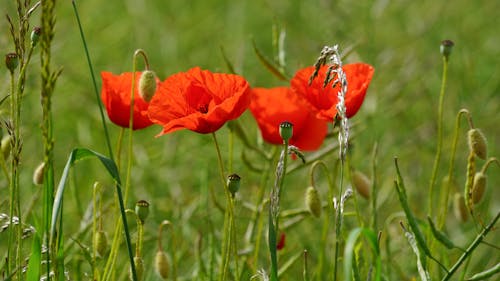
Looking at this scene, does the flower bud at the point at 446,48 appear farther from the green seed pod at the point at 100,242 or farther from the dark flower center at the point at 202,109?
the green seed pod at the point at 100,242

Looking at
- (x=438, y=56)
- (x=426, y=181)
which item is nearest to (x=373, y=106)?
(x=426, y=181)

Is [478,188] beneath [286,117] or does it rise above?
beneath

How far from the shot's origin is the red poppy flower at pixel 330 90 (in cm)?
154

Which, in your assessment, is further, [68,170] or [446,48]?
[446,48]

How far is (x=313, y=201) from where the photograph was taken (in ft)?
5.33

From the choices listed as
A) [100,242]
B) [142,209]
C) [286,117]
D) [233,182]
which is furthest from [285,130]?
[286,117]

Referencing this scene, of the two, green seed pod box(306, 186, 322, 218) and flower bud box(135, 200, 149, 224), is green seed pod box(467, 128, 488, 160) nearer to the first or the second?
green seed pod box(306, 186, 322, 218)

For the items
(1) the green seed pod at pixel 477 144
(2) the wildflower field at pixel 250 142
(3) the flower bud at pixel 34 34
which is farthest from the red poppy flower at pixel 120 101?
(1) the green seed pod at pixel 477 144

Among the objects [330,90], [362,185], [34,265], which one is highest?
[330,90]

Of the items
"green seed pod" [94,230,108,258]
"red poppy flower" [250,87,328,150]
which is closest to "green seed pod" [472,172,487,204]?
"red poppy flower" [250,87,328,150]

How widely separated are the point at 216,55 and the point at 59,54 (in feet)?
1.96

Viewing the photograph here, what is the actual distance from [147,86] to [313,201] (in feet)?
1.12

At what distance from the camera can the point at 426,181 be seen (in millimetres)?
2684

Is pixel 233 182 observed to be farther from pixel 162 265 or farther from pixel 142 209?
pixel 162 265
